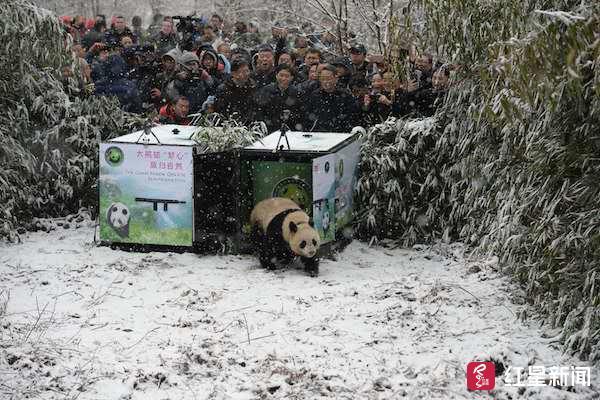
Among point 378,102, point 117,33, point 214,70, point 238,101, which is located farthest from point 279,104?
point 117,33

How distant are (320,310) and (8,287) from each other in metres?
3.28

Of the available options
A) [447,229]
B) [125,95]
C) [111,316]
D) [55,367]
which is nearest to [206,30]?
[125,95]

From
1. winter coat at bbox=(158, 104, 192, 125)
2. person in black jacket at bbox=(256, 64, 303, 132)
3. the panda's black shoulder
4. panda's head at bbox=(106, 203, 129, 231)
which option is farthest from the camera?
the panda's black shoulder

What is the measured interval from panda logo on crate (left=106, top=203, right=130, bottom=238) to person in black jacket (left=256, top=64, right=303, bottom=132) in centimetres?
246

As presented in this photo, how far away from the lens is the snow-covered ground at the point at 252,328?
22.0ft

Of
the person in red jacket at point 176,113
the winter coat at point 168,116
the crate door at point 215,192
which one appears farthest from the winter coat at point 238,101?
the crate door at point 215,192

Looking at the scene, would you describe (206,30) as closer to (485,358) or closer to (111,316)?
(111,316)

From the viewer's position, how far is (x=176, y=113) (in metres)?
12.1

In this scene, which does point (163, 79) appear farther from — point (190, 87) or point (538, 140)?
point (538, 140)

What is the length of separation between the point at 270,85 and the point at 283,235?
286cm

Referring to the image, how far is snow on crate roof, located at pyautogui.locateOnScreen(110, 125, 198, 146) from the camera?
10.3 meters

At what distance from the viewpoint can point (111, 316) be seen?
820 cm

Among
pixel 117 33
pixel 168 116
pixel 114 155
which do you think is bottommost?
pixel 114 155

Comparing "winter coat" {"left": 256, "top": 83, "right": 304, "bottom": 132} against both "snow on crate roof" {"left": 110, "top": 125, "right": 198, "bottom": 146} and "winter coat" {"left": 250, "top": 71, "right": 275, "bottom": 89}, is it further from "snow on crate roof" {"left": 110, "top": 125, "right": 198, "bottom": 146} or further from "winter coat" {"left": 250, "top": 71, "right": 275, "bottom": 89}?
"snow on crate roof" {"left": 110, "top": 125, "right": 198, "bottom": 146}
